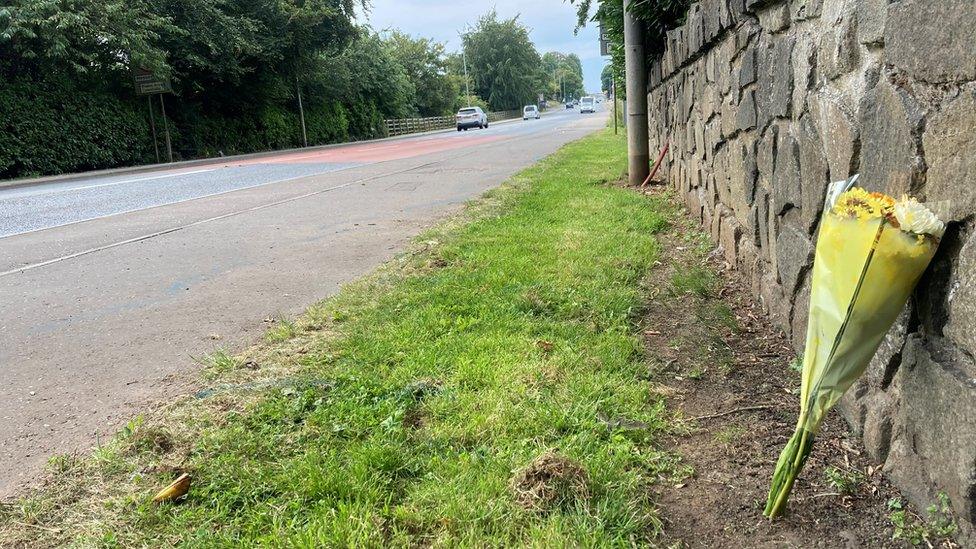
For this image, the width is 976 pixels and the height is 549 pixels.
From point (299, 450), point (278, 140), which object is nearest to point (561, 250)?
point (299, 450)

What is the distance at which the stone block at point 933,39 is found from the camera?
5.50ft

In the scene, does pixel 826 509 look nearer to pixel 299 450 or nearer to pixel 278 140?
pixel 299 450

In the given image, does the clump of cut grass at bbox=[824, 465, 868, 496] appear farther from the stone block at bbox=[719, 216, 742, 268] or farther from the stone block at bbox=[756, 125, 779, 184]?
the stone block at bbox=[719, 216, 742, 268]

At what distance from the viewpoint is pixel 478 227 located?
697 cm

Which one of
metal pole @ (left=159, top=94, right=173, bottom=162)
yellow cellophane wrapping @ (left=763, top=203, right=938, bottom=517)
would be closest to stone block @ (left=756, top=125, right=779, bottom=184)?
yellow cellophane wrapping @ (left=763, top=203, right=938, bottom=517)

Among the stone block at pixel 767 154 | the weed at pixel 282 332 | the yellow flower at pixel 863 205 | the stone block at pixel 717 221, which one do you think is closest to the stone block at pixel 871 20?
the yellow flower at pixel 863 205

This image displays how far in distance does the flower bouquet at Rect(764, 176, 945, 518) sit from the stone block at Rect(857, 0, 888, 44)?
1.66ft

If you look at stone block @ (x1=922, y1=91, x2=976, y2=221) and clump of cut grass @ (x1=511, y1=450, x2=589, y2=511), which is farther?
clump of cut grass @ (x1=511, y1=450, x2=589, y2=511)

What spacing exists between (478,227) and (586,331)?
11.2ft

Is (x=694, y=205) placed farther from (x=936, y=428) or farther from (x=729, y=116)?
(x=936, y=428)

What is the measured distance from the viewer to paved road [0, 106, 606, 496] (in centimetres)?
327

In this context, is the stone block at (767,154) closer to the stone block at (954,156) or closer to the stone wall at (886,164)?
the stone wall at (886,164)

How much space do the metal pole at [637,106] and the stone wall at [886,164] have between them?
5.18 meters

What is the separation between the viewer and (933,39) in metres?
1.82
